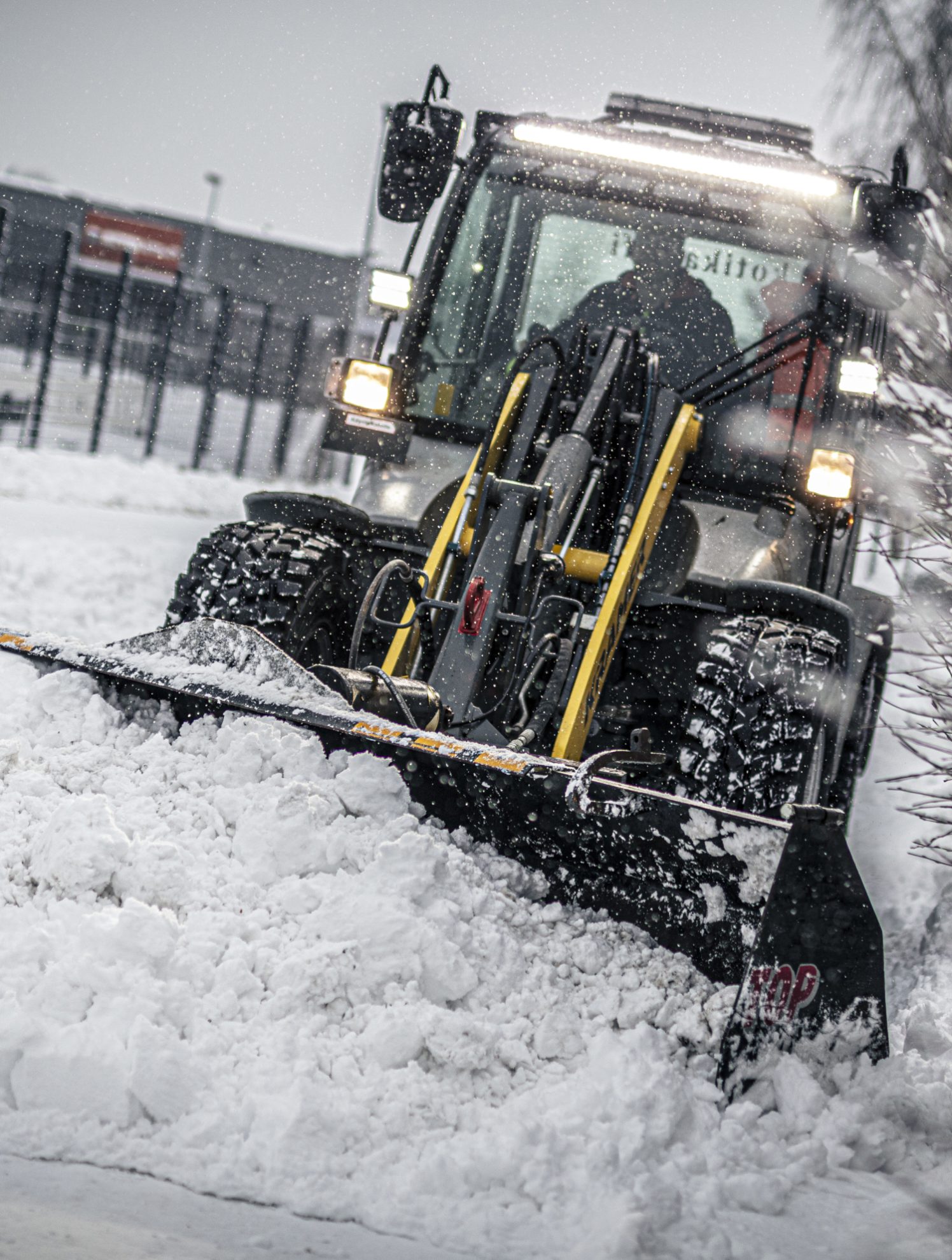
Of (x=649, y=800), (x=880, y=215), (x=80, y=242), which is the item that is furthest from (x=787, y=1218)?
(x=80, y=242)

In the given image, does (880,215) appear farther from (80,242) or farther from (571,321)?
(80,242)

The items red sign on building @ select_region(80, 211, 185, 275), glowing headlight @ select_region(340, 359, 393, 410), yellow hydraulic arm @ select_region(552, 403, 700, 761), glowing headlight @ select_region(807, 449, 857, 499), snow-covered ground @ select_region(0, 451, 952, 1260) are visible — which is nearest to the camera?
snow-covered ground @ select_region(0, 451, 952, 1260)

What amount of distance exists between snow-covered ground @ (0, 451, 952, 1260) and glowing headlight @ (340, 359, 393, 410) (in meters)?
1.90

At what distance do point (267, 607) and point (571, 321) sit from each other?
1.91 metres

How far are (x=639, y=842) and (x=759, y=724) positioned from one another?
0.74 m

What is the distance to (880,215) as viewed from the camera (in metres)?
4.77

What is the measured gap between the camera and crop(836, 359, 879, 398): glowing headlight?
498 centimetres

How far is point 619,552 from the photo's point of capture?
14.6 feet

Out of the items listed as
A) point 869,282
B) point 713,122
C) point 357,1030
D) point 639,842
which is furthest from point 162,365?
point 357,1030

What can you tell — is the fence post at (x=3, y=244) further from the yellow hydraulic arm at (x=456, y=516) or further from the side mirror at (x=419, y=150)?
the yellow hydraulic arm at (x=456, y=516)

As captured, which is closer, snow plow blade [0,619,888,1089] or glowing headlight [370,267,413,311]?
snow plow blade [0,619,888,1089]

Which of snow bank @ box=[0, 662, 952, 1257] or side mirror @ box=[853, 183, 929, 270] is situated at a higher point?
side mirror @ box=[853, 183, 929, 270]

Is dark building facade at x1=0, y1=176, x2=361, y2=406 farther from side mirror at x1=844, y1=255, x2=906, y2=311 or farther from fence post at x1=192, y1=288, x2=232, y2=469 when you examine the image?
side mirror at x1=844, y1=255, x2=906, y2=311

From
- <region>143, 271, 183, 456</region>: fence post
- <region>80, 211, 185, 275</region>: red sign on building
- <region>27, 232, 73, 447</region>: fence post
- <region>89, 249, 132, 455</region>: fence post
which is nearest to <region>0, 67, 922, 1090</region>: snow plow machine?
<region>27, 232, 73, 447</region>: fence post
